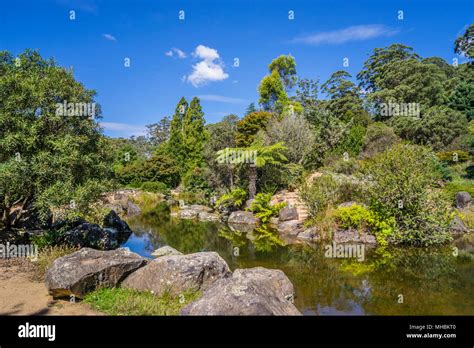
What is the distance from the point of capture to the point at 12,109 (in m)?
7.51

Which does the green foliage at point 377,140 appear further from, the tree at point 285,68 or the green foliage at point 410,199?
the tree at point 285,68

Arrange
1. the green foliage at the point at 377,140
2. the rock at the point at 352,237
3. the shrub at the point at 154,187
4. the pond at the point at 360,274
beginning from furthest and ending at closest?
the shrub at the point at 154,187 < the green foliage at the point at 377,140 < the rock at the point at 352,237 < the pond at the point at 360,274

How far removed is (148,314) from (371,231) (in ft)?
32.0

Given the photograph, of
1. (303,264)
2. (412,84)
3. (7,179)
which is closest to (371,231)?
(303,264)

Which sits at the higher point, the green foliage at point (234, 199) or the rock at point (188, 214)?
the green foliage at point (234, 199)

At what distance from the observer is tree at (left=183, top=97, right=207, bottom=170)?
31250 millimetres

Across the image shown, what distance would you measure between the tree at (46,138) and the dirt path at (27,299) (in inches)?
58.1

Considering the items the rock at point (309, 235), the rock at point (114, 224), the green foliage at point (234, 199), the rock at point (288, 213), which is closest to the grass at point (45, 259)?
the rock at point (114, 224)

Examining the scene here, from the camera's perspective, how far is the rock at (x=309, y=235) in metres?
12.9

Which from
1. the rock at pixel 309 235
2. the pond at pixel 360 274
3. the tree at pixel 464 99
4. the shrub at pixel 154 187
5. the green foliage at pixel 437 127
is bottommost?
the pond at pixel 360 274

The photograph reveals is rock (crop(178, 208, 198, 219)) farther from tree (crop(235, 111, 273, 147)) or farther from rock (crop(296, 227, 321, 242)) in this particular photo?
rock (crop(296, 227, 321, 242))

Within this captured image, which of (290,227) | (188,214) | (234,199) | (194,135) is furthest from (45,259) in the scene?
(194,135)

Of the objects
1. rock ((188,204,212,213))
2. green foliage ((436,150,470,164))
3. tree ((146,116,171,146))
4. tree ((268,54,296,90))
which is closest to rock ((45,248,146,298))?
rock ((188,204,212,213))

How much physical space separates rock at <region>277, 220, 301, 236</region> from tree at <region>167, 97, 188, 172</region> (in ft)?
60.0
